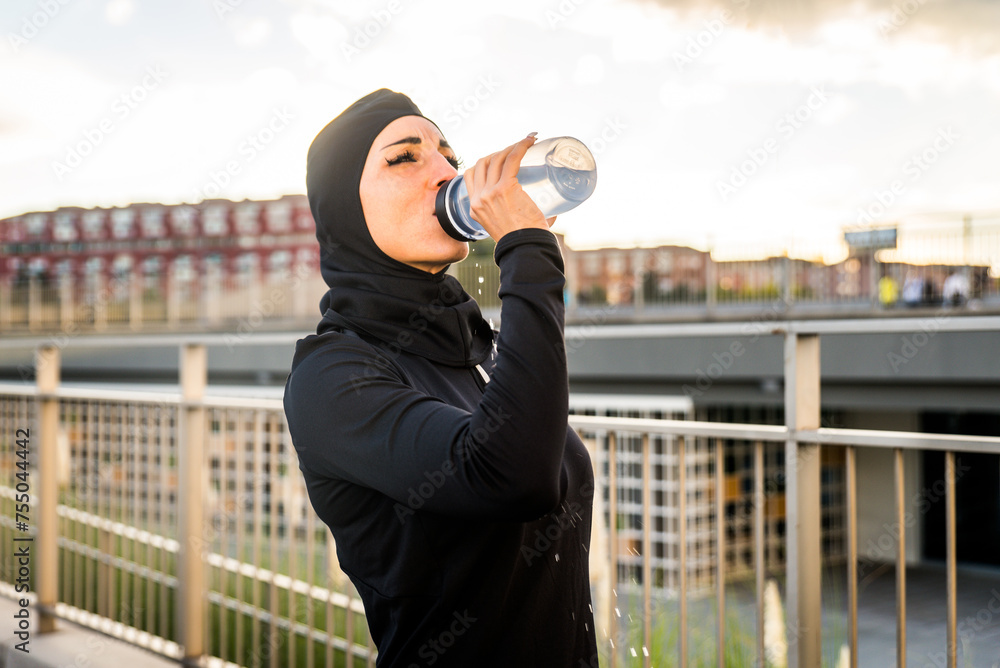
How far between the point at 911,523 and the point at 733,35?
29.1 feet

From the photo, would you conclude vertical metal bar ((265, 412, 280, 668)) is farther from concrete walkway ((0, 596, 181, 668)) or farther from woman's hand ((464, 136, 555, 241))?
woman's hand ((464, 136, 555, 241))

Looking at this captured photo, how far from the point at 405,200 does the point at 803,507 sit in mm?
1397

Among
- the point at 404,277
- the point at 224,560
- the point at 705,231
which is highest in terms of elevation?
the point at 705,231

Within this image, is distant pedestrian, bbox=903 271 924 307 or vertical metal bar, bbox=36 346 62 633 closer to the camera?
vertical metal bar, bbox=36 346 62 633

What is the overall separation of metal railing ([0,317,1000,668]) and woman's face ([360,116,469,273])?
1.04m

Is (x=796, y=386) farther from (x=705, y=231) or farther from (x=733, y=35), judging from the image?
(x=733, y=35)

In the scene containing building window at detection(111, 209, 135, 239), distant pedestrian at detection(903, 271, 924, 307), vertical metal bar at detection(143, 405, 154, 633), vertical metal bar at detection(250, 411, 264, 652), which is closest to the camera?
vertical metal bar at detection(250, 411, 264, 652)

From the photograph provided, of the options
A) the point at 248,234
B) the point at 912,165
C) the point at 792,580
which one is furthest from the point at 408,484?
the point at 248,234

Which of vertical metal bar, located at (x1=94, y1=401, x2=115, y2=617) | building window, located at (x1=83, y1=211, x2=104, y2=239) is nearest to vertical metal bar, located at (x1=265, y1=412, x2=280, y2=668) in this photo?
vertical metal bar, located at (x1=94, y1=401, x2=115, y2=617)

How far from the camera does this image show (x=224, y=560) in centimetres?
321

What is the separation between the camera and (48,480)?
152 inches

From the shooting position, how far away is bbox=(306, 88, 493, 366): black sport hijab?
44.3 inches

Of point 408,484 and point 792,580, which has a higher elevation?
point 408,484

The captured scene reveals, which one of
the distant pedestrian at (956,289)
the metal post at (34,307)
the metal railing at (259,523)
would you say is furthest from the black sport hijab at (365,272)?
the metal post at (34,307)
